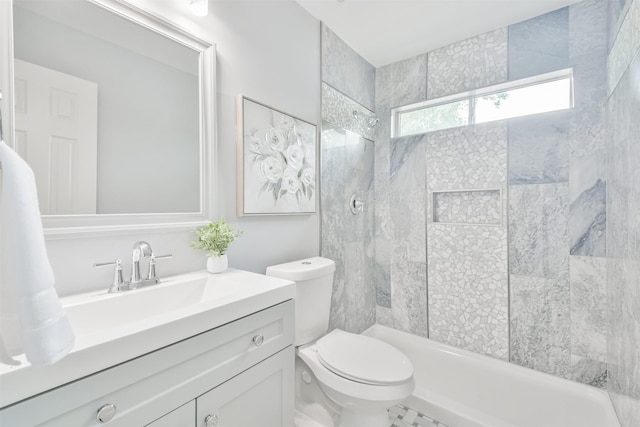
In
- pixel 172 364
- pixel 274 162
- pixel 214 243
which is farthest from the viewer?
pixel 274 162

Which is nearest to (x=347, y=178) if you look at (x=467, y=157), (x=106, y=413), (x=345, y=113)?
(x=345, y=113)

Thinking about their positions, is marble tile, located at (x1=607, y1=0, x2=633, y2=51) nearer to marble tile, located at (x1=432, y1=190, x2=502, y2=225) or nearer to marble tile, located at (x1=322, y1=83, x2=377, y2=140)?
marble tile, located at (x1=432, y1=190, x2=502, y2=225)

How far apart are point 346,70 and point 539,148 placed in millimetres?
1410

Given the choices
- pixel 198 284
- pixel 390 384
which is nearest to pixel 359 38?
pixel 198 284

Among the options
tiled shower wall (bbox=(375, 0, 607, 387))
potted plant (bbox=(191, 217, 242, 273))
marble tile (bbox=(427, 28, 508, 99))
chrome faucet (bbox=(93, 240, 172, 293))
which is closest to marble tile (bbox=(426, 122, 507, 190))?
tiled shower wall (bbox=(375, 0, 607, 387))

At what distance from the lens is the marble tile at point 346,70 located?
194 centimetres

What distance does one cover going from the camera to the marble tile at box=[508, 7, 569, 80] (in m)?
1.71

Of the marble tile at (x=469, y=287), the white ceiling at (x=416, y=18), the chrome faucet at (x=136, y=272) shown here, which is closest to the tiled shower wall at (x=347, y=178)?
the white ceiling at (x=416, y=18)

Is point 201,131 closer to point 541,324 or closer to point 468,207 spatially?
point 468,207

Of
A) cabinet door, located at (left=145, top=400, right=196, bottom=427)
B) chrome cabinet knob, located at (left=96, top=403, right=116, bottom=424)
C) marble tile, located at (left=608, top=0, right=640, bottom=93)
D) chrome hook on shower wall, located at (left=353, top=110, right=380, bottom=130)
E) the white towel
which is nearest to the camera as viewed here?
the white towel

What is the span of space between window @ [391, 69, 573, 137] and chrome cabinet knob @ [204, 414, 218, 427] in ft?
7.30

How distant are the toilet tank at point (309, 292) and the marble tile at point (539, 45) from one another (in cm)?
181

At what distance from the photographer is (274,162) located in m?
1.53

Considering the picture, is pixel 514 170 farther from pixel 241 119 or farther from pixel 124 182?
pixel 124 182
